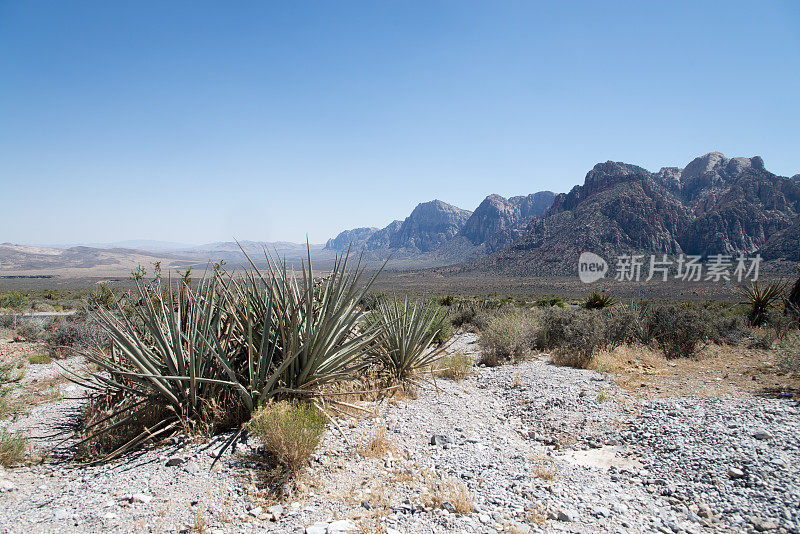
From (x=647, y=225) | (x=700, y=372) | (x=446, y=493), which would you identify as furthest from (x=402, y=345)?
(x=647, y=225)

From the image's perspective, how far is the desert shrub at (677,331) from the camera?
9828 mm

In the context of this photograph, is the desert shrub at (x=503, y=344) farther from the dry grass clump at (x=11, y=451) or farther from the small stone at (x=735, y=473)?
the dry grass clump at (x=11, y=451)

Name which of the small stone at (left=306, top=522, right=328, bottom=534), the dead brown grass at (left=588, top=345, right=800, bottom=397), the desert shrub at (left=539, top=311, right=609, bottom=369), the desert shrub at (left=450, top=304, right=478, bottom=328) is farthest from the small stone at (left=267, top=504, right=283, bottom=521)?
the desert shrub at (left=450, top=304, right=478, bottom=328)

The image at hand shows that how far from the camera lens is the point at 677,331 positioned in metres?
10.0

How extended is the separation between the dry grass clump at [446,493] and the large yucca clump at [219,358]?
59.5 inches

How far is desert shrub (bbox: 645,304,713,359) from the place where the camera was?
32.2 feet

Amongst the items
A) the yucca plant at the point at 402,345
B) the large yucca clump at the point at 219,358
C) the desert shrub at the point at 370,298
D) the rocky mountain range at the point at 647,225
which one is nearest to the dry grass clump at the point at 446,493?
the large yucca clump at the point at 219,358

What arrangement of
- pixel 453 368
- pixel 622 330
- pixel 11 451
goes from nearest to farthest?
1. pixel 11 451
2. pixel 453 368
3. pixel 622 330

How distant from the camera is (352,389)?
579 centimetres

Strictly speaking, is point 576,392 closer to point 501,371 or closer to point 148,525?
point 501,371

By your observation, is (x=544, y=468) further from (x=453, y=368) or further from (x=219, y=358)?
(x=453, y=368)

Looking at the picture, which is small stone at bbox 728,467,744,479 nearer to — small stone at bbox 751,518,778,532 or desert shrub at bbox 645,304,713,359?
small stone at bbox 751,518,778,532

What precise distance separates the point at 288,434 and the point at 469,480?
1.85 m

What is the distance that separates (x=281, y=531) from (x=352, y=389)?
2.80 m
